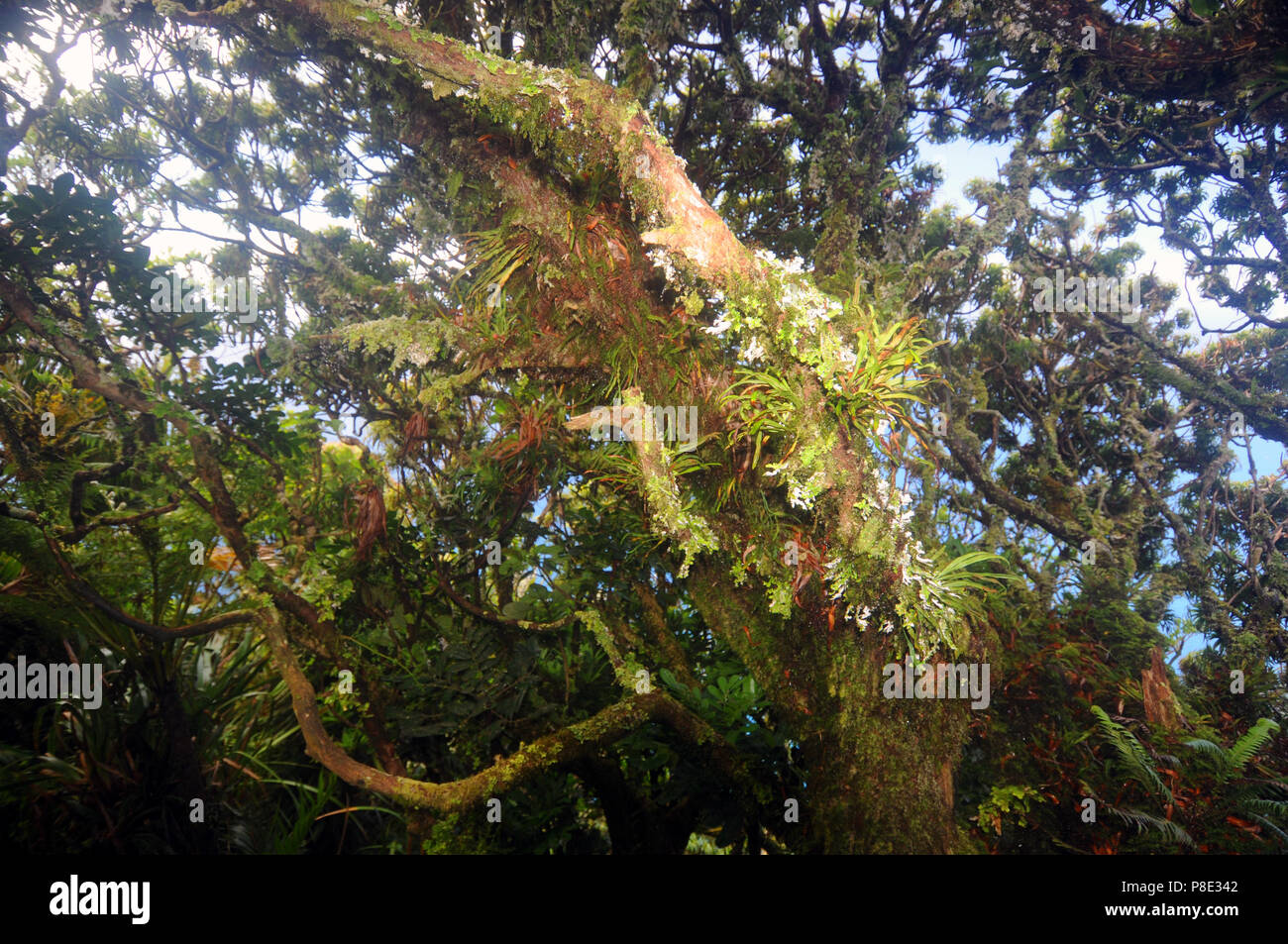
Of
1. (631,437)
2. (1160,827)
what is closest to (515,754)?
(631,437)

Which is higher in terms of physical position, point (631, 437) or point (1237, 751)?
point (631, 437)

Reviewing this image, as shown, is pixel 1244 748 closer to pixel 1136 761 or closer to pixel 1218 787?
pixel 1218 787

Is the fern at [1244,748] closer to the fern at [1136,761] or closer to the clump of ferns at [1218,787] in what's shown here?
the clump of ferns at [1218,787]

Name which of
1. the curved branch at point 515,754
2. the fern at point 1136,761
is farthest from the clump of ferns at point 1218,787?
the curved branch at point 515,754

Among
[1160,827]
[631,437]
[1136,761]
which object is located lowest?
[1160,827]

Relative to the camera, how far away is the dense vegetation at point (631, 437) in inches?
101

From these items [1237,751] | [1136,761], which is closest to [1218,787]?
[1237,751]

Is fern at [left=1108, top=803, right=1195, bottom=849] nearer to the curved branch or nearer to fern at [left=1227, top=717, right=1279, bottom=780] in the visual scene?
fern at [left=1227, top=717, right=1279, bottom=780]

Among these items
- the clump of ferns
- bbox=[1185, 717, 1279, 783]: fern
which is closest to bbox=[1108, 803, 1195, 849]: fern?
the clump of ferns

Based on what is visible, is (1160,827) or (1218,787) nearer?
(1160,827)

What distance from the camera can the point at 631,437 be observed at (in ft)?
8.38

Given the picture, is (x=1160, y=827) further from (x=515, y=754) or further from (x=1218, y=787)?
(x=515, y=754)
